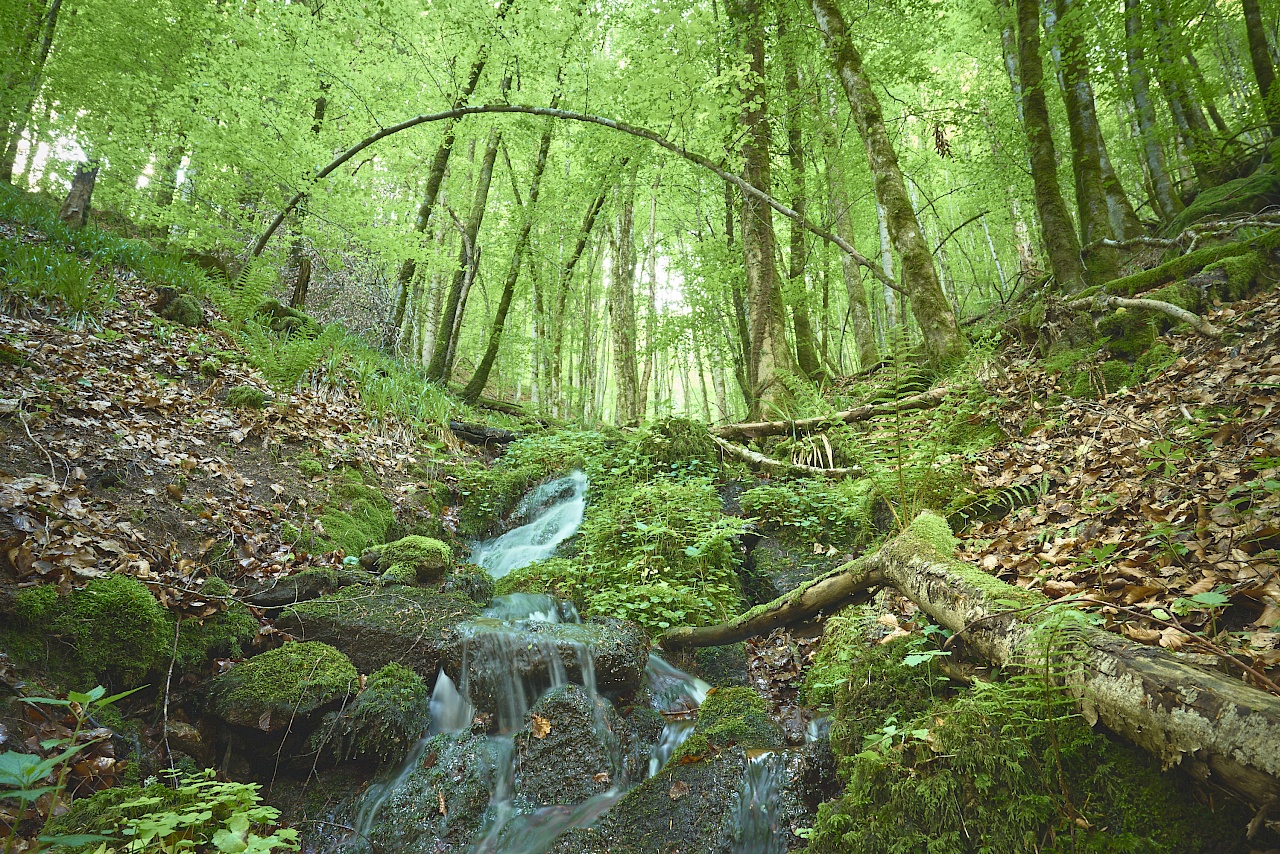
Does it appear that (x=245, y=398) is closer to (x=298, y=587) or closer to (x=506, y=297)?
(x=298, y=587)

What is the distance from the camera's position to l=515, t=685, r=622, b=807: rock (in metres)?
3.51

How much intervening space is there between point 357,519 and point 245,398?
2040mm

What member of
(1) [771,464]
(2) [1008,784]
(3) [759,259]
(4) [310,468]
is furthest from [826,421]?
(4) [310,468]

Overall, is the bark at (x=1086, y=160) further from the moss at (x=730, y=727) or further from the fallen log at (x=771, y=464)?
the moss at (x=730, y=727)

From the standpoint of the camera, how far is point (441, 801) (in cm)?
345

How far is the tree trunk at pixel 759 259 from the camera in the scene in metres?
8.34

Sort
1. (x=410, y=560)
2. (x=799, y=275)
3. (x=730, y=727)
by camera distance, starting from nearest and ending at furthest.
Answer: (x=730, y=727) → (x=410, y=560) → (x=799, y=275)

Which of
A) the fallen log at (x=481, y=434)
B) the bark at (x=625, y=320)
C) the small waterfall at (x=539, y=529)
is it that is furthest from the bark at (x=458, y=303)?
the small waterfall at (x=539, y=529)

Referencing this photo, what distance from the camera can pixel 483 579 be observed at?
5.86m

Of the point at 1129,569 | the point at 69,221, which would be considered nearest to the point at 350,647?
the point at 1129,569

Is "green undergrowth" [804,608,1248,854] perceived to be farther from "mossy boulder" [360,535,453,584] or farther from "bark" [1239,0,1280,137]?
"bark" [1239,0,1280,137]

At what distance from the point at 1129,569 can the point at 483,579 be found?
517cm

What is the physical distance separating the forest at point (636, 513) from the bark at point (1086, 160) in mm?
57

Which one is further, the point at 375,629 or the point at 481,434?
the point at 481,434
